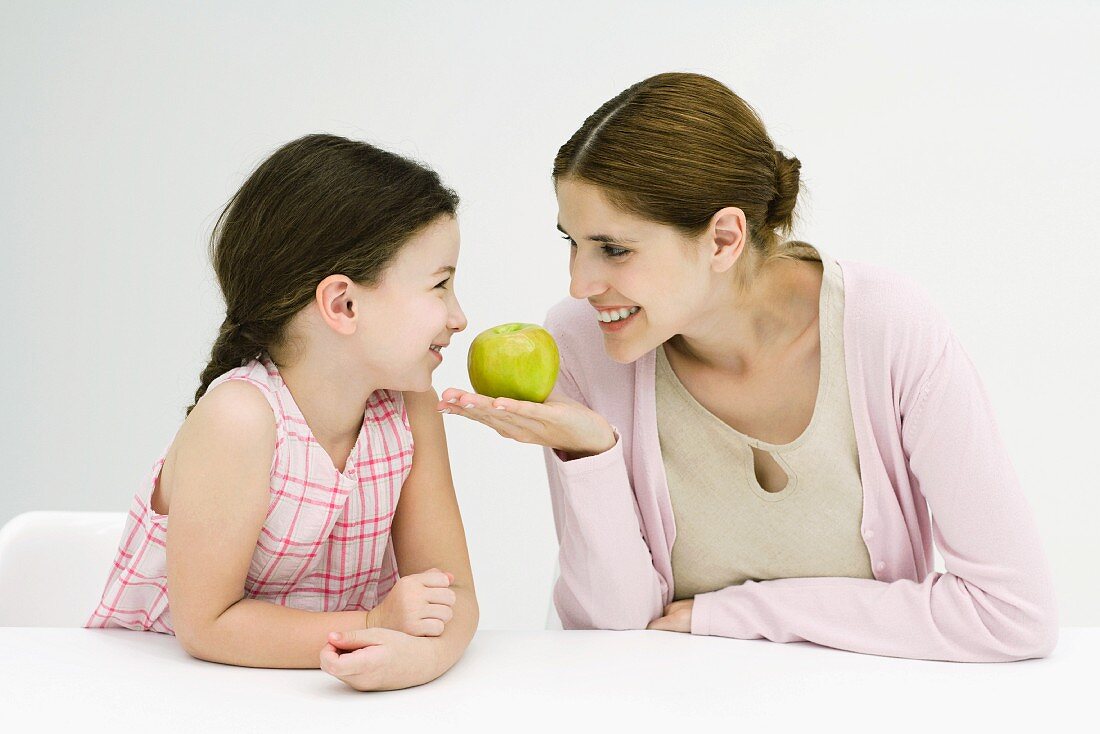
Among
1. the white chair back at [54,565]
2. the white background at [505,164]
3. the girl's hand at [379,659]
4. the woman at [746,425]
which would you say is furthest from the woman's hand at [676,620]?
the white background at [505,164]

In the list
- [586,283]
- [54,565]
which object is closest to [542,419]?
[586,283]

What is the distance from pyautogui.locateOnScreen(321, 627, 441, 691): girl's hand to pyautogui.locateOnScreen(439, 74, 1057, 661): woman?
1.03 ft

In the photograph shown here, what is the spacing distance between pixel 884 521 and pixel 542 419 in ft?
1.69

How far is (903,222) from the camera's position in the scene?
2.90 meters

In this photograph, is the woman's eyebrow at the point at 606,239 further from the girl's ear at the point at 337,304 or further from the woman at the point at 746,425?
the girl's ear at the point at 337,304

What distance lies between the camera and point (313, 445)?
4.75 feet

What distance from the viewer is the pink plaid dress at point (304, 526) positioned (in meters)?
1.44

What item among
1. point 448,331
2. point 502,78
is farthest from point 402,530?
point 502,78

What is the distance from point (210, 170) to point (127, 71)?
1.11 feet

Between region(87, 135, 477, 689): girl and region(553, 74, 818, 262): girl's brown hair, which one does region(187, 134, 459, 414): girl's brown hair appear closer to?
region(87, 135, 477, 689): girl

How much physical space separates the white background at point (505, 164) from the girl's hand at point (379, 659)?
1.75 m

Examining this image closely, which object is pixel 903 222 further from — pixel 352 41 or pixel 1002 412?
pixel 352 41

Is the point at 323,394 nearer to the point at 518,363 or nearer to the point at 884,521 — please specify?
the point at 518,363

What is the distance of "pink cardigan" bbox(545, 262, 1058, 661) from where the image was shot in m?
1.42
